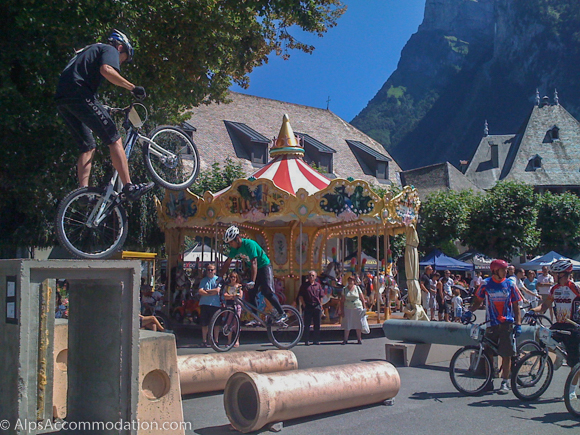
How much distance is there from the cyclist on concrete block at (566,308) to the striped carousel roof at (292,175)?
27.3 ft

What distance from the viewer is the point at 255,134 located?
3500 centimetres

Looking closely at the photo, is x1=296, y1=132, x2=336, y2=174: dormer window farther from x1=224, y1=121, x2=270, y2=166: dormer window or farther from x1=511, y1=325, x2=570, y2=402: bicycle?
x1=511, y1=325, x2=570, y2=402: bicycle

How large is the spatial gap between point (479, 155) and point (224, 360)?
184ft

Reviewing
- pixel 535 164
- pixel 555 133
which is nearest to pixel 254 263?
pixel 535 164

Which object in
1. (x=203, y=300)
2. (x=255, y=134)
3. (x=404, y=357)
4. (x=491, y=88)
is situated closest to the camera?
(x=404, y=357)

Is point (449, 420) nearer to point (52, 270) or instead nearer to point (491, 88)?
point (52, 270)

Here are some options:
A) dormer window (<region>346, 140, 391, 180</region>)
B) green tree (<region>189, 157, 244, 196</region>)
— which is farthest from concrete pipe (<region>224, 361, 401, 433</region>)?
dormer window (<region>346, 140, 391, 180</region>)

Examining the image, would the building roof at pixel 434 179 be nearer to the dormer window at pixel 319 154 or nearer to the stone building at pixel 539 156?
the stone building at pixel 539 156

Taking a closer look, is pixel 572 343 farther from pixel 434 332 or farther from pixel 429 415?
pixel 434 332

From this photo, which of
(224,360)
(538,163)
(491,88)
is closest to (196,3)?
(224,360)

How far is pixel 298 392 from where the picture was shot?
21.6 feet

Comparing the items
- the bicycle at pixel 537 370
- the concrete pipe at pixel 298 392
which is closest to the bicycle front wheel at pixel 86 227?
the concrete pipe at pixel 298 392

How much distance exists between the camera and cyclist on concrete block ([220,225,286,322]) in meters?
10.0

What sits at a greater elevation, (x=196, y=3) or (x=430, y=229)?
(x=196, y=3)
